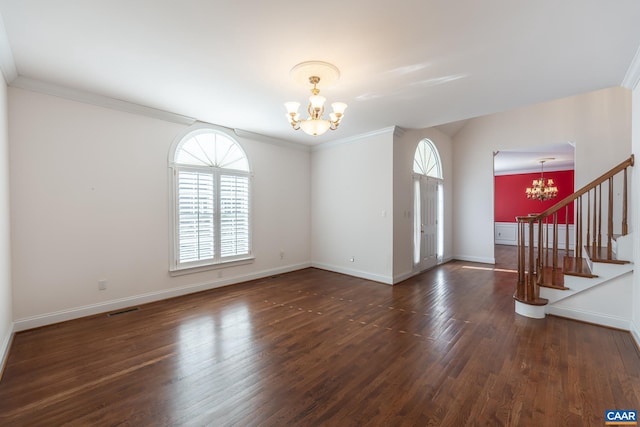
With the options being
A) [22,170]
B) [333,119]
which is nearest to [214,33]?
[333,119]

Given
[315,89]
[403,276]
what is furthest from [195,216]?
[403,276]

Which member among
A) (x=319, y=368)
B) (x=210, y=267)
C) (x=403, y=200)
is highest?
(x=403, y=200)

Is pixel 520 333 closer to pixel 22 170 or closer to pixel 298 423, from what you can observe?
pixel 298 423

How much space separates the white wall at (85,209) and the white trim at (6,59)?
0.23 metres

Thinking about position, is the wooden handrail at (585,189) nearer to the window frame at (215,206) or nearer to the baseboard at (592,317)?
the baseboard at (592,317)

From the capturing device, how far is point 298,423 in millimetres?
1731

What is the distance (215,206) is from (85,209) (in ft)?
5.51

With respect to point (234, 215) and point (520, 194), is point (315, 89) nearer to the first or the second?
point (234, 215)

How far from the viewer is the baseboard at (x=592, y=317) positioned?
303 cm

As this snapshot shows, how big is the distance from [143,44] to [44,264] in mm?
2708

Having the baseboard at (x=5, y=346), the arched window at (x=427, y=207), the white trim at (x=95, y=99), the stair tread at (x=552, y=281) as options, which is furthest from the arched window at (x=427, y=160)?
the baseboard at (x=5, y=346)

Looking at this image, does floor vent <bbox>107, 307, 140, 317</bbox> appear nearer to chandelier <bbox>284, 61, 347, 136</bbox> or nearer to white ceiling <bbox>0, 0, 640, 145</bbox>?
white ceiling <bbox>0, 0, 640, 145</bbox>

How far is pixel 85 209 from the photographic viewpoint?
3.41 m

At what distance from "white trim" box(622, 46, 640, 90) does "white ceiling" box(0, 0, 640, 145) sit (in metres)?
0.06
